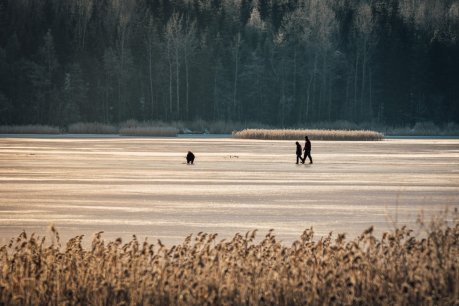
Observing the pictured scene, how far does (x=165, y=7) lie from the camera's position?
11856cm

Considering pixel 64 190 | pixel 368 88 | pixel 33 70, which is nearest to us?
pixel 64 190

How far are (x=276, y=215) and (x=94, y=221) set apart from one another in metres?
3.83

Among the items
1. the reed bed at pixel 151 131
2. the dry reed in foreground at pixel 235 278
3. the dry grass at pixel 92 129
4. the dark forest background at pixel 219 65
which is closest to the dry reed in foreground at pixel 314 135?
the reed bed at pixel 151 131

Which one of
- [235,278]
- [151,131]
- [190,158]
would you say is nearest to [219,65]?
[151,131]

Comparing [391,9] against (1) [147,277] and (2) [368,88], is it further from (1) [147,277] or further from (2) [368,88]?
(1) [147,277]

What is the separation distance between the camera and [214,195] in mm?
24250

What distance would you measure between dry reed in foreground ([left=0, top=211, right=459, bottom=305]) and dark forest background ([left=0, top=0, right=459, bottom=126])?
9440 cm

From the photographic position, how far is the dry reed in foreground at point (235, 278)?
9750 millimetres

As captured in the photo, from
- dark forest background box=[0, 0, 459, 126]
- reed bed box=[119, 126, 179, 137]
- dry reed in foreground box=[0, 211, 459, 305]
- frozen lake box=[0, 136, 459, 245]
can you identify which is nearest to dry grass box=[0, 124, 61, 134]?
reed bed box=[119, 126, 179, 137]

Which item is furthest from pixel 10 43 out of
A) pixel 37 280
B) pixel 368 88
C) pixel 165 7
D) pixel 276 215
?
pixel 37 280

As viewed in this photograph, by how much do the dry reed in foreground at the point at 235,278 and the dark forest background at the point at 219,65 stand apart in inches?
3717

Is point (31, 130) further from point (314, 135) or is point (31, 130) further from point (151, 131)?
point (314, 135)

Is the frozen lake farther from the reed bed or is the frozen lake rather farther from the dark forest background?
the dark forest background

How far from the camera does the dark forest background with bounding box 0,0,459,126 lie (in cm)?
10912
